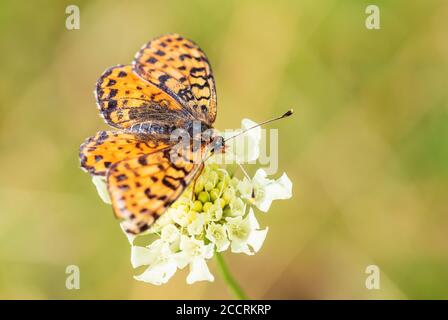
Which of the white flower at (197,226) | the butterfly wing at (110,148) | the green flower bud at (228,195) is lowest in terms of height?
the white flower at (197,226)

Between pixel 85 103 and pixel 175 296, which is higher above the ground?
pixel 85 103

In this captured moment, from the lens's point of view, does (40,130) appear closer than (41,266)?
No

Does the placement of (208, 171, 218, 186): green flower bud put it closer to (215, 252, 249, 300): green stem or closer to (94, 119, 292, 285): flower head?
(94, 119, 292, 285): flower head

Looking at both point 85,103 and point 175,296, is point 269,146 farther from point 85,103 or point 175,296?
point 85,103

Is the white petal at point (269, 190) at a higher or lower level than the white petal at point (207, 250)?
higher

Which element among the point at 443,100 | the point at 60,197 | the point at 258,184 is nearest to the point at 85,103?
the point at 60,197

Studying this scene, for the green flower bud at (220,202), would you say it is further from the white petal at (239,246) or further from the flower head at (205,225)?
the white petal at (239,246)

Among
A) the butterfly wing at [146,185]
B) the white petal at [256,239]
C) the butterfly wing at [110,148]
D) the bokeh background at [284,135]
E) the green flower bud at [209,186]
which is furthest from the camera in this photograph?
the bokeh background at [284,135]

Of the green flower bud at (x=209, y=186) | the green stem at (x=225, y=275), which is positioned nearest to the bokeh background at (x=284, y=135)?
the green stem at (x=225, y=275)

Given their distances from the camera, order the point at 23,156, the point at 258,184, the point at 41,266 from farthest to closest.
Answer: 1. the point at 23,156
2. the point at 41,266
3. the point at 258,184
